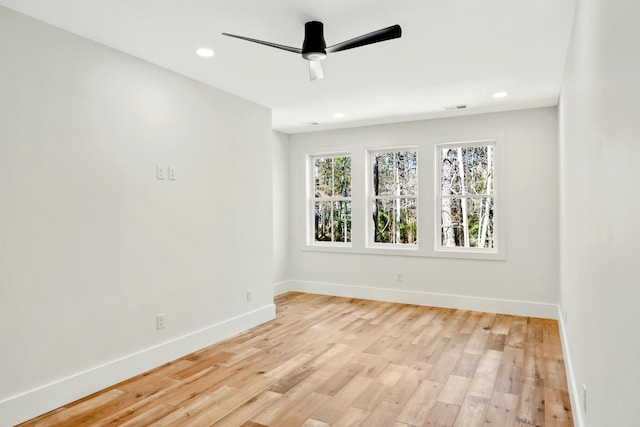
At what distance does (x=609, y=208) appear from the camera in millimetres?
1368

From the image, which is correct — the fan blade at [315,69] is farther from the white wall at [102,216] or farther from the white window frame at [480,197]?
the white window frame at [480,197]

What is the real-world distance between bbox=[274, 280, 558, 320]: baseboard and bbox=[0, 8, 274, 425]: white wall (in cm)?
206

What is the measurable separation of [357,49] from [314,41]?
2.07 ft

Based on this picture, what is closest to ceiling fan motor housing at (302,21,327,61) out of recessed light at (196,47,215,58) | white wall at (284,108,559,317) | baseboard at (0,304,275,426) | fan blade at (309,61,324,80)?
fan blade at (309,61,324,80)

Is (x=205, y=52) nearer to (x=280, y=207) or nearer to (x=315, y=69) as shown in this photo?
(x=315, y=69)

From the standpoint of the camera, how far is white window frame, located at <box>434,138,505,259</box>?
16.8 ft

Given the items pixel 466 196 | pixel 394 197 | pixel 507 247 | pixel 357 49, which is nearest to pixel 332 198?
pixel 394 197

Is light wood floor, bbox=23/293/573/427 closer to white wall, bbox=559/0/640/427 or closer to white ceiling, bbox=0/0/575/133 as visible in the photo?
white wall, bbox=559/0/640/427

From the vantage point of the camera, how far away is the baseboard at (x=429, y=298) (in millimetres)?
4930

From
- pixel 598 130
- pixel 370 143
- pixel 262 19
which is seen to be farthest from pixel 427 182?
pixel 598 130

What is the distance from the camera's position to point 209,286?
13.3 feet

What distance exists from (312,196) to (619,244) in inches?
215

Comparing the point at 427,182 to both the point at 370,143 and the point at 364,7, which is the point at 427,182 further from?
the point at 364,7

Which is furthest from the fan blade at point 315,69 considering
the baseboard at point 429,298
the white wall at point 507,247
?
the baseboard at point 429,298
